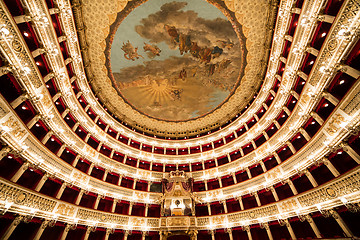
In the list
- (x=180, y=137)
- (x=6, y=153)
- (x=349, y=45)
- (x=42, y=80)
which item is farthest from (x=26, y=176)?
(x=349, y=45)

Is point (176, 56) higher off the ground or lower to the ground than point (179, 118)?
higher

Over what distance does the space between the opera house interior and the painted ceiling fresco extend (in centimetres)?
16

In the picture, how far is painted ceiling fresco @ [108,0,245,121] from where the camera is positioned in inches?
667

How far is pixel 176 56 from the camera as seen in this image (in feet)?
66.6

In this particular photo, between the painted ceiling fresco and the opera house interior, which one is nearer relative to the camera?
the opera house interior

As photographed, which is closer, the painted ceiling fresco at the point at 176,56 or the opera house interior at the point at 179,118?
the opera house interior at the point at 179,118

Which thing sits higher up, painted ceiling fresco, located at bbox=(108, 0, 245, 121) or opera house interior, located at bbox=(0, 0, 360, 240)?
painted ceiling fresco, located at bbox=(108, 0, 245, 121)

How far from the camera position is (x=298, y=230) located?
13.7 metres

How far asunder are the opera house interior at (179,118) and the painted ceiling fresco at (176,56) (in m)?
0.16

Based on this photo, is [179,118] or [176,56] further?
[179,118]

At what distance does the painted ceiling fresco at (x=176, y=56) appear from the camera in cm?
1695

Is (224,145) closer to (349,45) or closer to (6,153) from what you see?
(349,45)

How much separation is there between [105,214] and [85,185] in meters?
3.72

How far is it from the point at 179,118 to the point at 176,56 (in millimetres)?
11401
